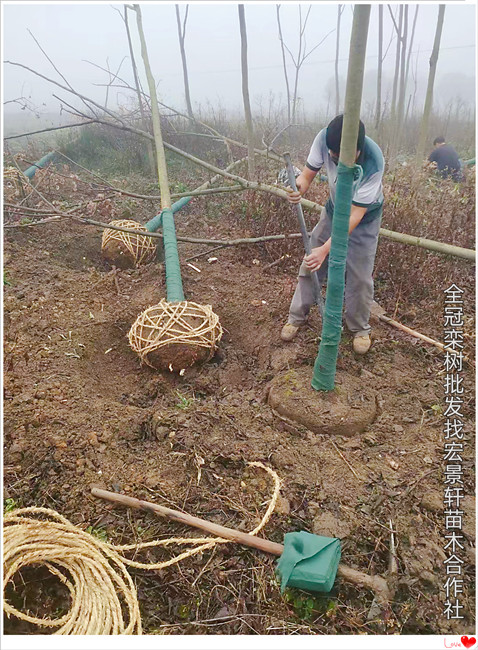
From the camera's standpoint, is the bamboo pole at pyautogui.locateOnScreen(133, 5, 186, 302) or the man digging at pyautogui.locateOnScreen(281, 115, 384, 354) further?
the bamboo pole at pyautogui.locateOnScreen(133, 5, 186, 302)

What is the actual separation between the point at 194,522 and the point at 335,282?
106 centimetres

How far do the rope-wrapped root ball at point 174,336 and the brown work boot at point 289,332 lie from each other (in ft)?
1.36

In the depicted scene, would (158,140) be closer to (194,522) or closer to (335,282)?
(335,282)

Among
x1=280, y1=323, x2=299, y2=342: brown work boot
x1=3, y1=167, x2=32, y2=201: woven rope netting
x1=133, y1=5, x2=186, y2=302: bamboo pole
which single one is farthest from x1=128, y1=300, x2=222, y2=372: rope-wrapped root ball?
x1=3, y1=167, x2=32, y2=201: woven rope netting

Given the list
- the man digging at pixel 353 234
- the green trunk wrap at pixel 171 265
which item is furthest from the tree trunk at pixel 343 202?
the green trunk wrap at pixel 171 265

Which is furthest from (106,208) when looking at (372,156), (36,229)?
(372,156)

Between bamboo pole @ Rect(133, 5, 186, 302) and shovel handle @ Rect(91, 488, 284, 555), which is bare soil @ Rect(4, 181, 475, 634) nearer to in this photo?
shovel handle @ Rect(91, 488, 284, 555)

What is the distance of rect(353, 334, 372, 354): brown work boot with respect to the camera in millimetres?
2541

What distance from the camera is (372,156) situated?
6.62 ft

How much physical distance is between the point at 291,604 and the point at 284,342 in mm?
1543

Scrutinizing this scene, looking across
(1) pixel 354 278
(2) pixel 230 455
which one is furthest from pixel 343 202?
(2) pixel 230 455

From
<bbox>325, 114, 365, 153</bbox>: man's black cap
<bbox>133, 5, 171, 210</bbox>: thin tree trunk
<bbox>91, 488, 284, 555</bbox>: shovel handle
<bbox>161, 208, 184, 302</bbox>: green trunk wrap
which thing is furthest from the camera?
<bbox>133, 5, 171, 210</bbox>: thin tree trunk

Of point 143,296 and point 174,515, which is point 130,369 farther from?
point 174,515

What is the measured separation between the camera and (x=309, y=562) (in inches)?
52.5
